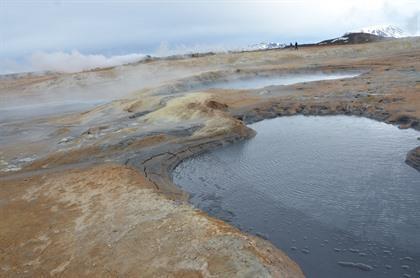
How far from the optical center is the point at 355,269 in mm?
6883

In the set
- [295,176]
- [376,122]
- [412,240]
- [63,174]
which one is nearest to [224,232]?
[412,240]

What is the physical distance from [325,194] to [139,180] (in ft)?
15.3

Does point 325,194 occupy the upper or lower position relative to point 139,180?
lower

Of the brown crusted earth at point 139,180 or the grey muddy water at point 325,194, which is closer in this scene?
the brown crusted earth at point 139,180

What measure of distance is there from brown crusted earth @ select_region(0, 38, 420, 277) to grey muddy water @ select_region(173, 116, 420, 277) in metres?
0.82

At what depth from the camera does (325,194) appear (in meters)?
9.70

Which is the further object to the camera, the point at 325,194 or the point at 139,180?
the point at 139,180

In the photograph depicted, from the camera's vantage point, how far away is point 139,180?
1048cm

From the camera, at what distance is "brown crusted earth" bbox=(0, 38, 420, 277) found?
6691 millimetres

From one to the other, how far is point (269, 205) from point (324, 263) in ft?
8.51

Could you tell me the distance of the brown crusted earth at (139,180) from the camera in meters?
6.69

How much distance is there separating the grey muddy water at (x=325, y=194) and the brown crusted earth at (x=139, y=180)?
2.69 feet

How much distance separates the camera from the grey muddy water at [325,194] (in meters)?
7.32

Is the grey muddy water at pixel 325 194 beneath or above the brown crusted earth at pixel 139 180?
beneath
